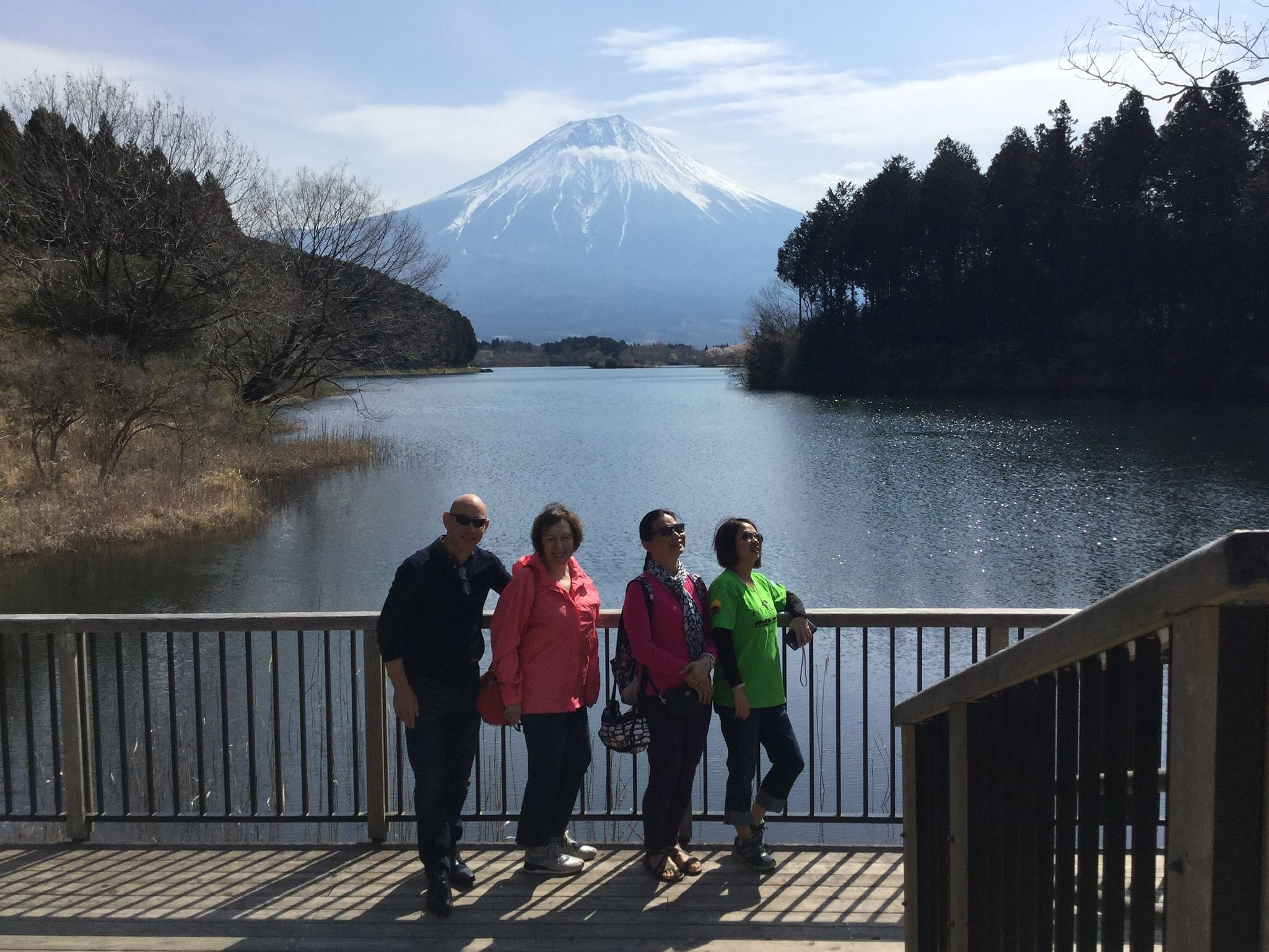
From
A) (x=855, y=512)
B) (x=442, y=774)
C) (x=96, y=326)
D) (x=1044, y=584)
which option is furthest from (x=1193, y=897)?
(x=96, y=326)

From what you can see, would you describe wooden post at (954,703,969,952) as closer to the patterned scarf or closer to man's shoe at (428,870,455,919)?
the patterned scarf

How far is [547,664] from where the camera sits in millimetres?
4344

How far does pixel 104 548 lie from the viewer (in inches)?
742

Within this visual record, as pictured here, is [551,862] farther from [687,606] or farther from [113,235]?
[113,235]

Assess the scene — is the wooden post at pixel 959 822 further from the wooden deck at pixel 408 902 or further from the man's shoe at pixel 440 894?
the man's shoe at pixel 440 894

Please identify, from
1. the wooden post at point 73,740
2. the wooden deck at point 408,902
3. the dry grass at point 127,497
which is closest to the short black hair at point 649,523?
the wooden deck at point 408,902

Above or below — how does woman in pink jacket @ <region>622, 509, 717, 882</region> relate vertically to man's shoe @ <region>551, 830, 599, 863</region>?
above

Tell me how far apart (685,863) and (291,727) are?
667 cm

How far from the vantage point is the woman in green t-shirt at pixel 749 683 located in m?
4.46

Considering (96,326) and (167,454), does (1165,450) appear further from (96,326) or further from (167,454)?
(96,326)

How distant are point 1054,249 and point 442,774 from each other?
66905mm

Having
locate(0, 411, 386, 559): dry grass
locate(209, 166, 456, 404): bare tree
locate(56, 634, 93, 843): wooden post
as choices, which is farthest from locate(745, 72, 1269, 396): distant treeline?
locate(56, 634, 93, 843): wooden post

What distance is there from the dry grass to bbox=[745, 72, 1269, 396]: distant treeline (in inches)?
1895

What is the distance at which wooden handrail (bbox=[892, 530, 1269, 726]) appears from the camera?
4.96ft
